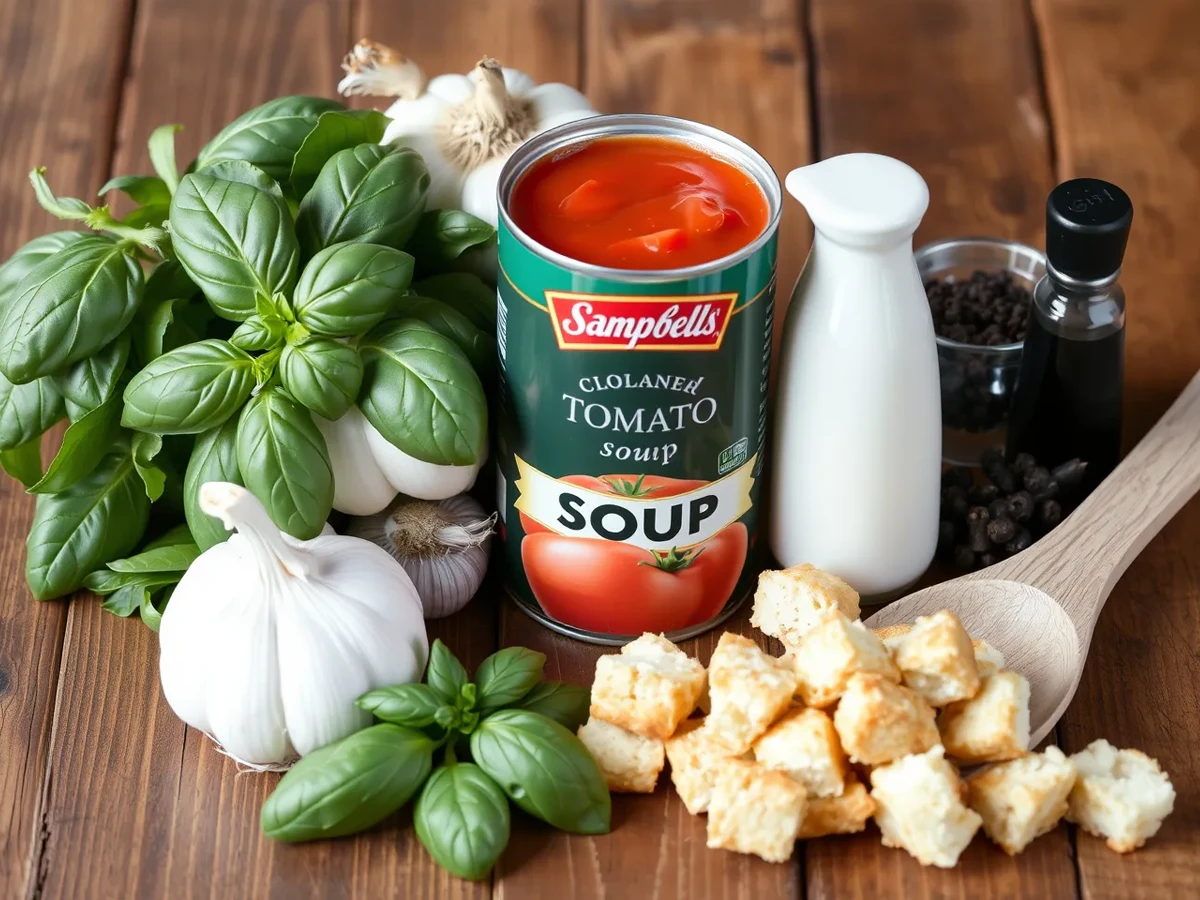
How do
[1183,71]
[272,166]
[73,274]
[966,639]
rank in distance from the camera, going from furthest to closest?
1. [1183,71]
2. [272,166]
3. [73,274]
4. [966,639]

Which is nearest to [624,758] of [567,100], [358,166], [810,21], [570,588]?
[570,588]

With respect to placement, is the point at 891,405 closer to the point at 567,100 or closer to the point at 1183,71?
the point at 567,100

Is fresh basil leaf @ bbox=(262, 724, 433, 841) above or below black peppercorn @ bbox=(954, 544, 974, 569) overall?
above

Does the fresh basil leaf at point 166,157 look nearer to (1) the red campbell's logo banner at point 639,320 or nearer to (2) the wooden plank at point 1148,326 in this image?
(1) the red campbell's logo banner at point 639,320

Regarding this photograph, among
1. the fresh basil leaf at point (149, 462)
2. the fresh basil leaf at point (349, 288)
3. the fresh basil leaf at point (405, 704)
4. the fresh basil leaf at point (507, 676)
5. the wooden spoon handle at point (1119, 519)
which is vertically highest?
the fresh basil leaf at point (349, 288)

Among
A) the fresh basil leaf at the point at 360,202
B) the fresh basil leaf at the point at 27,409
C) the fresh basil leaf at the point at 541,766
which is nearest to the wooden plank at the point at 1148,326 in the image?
the fresh basil leaf at the point at 541,766

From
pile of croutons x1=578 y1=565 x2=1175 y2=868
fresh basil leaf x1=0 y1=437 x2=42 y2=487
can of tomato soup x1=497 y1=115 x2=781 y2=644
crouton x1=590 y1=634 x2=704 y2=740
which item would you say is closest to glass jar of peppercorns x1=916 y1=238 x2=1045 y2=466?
can of tomato soup x1=497 y1=115 x2=781 y2=644

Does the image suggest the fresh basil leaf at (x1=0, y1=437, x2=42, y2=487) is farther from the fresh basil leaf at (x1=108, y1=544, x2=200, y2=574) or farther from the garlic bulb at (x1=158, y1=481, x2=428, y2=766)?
the garlic bulb at (x1=158, y1=481, x2=428, y2=766)
